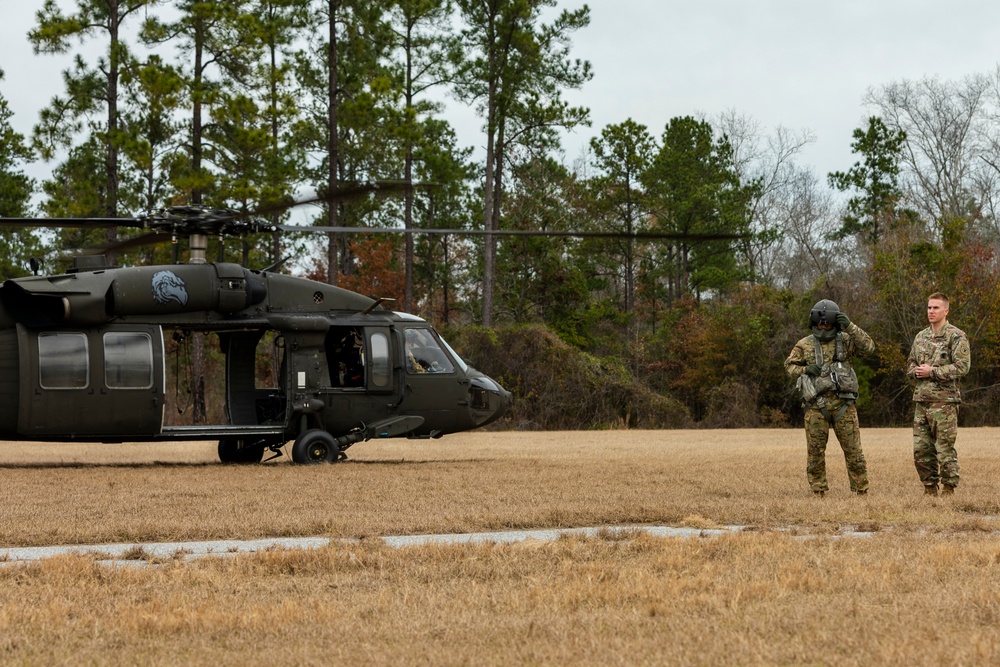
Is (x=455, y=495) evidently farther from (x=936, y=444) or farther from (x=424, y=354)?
(x=424, y=354)

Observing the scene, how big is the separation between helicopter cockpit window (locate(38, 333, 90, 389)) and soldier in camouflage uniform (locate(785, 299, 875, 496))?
9.24 m

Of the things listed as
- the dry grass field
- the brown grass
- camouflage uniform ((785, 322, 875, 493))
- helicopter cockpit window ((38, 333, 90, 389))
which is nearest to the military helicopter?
helicopter cockpit window ((38, 333, 90, 389))

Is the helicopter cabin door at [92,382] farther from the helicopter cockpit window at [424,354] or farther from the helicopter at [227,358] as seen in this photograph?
the helicopter cockpit window at [424,354]

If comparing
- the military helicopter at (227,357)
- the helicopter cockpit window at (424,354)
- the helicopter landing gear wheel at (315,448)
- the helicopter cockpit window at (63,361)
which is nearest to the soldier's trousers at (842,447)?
the military helicopter at (227,357)

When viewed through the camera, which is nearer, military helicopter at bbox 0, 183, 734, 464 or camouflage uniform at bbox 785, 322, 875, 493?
camouflage uniform at bbox 785, 322, 875, 493

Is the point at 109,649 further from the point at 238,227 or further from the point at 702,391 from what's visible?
the point at 702,391

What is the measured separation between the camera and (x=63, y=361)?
15961 millimetres

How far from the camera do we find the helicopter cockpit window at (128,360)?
1620 centimetres

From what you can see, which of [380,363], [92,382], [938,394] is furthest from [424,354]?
[938,394]

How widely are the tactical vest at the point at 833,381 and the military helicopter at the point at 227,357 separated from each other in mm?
5930

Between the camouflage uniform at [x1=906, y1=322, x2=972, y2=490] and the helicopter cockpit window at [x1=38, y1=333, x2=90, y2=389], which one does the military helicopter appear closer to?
the helicopter cockpit window at [x1=38, y1=333, x2=90, y2=389]

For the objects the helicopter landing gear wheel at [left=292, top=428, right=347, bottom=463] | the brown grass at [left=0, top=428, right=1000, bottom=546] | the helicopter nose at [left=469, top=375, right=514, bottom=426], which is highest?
the helicopter nose at [left=469, top=375, right=514, bottom=426]

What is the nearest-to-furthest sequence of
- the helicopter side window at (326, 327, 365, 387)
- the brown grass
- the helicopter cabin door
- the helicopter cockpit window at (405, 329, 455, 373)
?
the brown grass, the helicopter cabin door, the helicopter side window at (326, 327, 365, 387), the helicopter cockpit window at (405, 329, 455, 373)

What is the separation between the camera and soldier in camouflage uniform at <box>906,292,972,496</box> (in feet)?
39.2
